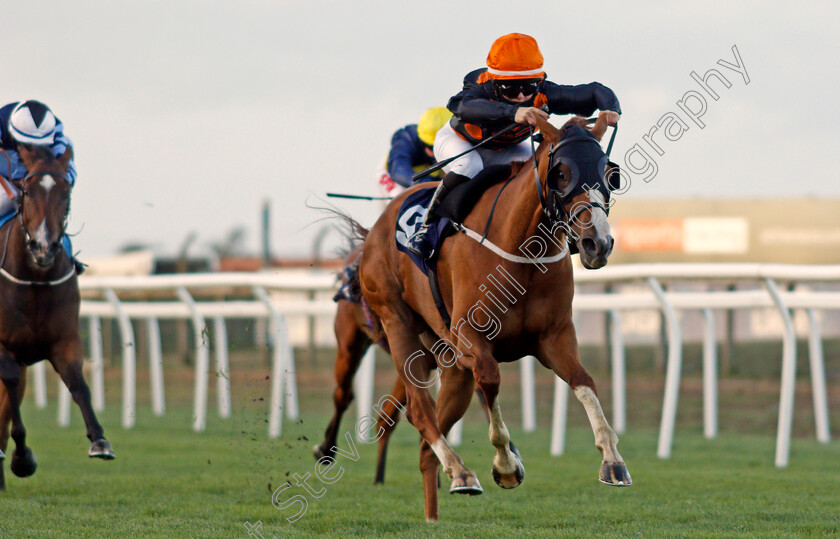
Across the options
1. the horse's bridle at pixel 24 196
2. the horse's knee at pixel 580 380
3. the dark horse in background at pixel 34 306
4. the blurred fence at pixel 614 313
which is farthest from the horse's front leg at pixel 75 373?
the horse's knee at pixel 580 380

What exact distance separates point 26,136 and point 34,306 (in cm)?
91

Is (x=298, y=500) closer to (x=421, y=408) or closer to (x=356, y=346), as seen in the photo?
(x=421, y=408)

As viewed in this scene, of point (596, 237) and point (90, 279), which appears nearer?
point (596, 237)

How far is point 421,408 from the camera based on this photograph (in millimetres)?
4762

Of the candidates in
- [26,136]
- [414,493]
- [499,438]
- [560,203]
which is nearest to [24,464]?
[26,136]

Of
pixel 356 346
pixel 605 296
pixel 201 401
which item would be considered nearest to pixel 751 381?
pixel 605 296

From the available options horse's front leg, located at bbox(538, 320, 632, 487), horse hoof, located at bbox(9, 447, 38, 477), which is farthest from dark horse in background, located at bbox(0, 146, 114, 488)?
horse's front leg, located at bbox(538, 320, 632, 487)

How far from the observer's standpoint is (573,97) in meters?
4.63

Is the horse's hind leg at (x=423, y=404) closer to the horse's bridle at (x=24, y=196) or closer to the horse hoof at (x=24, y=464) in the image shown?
the horse's bridle at (x=24, y=196)

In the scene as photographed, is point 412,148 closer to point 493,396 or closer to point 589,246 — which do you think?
point 493,396

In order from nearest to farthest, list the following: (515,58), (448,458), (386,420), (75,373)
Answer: (448,458), (515,58), (75,373), (386,420)

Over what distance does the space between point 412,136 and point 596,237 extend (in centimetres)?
336

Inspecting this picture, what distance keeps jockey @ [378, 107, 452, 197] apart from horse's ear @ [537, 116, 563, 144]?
237 cm

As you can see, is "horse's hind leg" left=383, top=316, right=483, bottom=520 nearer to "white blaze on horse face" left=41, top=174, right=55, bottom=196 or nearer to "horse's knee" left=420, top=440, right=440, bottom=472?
"horse's knee" left=420, top=440, right=440, bottom=472
